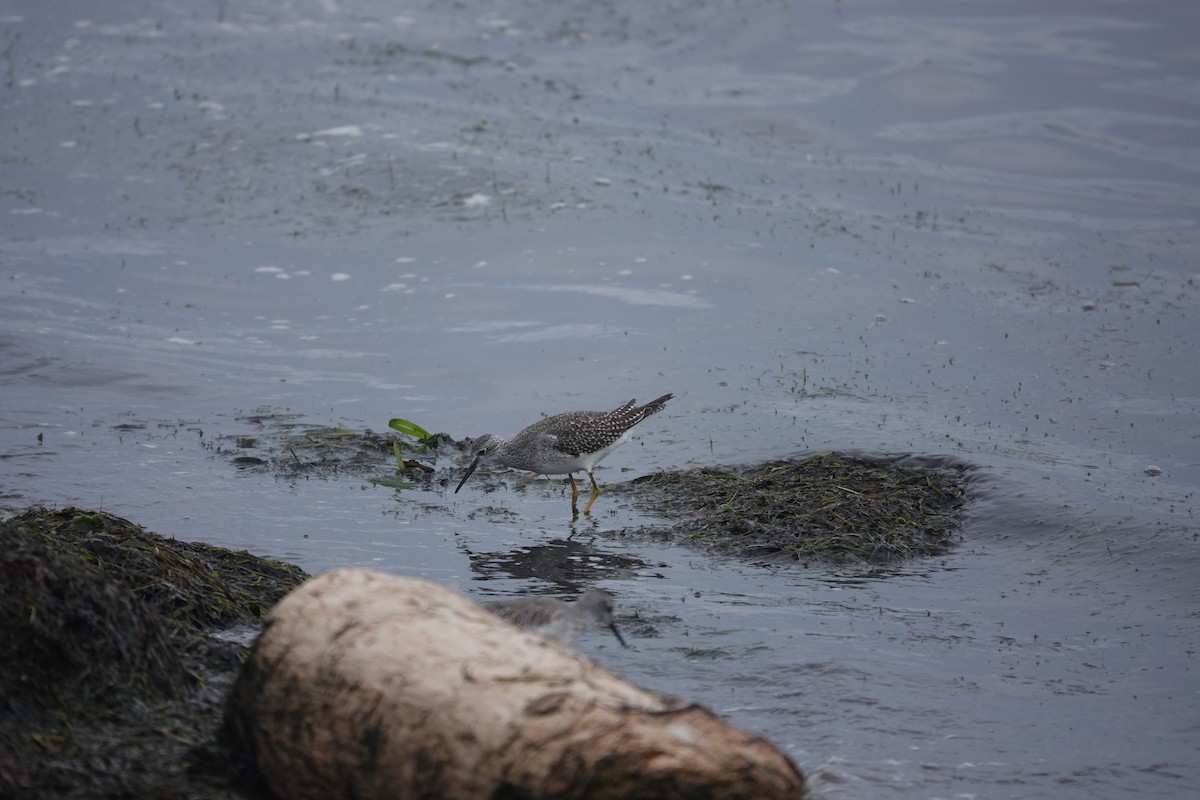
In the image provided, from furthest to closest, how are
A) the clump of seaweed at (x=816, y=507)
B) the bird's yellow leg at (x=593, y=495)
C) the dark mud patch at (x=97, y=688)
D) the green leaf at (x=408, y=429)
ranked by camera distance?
the green leaf at (x=408, y=429)
the bird's yellow leg at (x=593, y=495)
the clump of seaweed at (x=816, y=507)
the dark mud patch at (x=97, y=688)

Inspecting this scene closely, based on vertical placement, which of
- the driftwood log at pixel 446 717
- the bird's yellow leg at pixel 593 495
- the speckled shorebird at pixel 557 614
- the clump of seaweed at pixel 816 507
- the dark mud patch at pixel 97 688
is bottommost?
the bird's yellow leg at pixel 593 495

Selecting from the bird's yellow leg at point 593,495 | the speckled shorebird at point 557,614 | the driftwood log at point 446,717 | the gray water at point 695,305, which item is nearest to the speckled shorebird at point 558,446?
the bird's yellow leg at point 593,495

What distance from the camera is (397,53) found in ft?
84.9

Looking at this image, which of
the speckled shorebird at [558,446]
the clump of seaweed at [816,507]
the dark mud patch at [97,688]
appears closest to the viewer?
the dark mud patch at [97,688]

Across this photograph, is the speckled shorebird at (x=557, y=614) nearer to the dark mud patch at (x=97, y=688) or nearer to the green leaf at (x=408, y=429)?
the dark mud patch at (x=97, y=688)

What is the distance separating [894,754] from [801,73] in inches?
808

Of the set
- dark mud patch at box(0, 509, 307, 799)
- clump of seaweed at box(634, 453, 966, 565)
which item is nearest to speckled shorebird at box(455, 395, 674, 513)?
clump of seaweed at box(634, 453, 966, 565)

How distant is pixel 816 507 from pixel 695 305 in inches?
248

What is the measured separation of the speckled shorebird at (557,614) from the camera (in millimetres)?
7809

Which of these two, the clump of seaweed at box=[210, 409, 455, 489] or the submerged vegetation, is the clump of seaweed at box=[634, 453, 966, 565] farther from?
the clump of seaweed at box=[210, 409, 455, 489]

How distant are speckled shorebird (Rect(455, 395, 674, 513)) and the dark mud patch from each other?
5.14m

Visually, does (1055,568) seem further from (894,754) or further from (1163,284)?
(1163,284)

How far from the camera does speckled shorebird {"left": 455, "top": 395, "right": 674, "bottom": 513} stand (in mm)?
12305

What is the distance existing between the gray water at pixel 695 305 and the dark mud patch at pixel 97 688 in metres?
2.80
